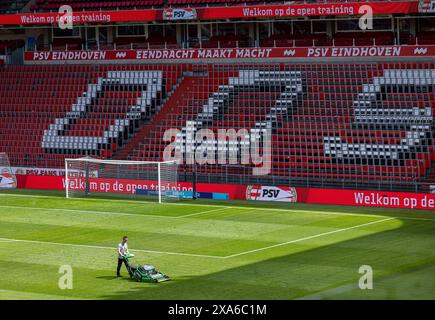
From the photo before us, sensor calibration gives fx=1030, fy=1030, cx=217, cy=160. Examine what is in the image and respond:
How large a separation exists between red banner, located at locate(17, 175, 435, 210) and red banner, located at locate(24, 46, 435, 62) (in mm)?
10443

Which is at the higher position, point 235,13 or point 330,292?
point 235,13

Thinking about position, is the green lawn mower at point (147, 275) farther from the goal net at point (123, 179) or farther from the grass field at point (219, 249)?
the goal net at point (123, 179)

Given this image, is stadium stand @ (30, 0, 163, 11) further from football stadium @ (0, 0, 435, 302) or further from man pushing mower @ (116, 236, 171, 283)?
man pushing mower @ (116, 236, 171, 283)

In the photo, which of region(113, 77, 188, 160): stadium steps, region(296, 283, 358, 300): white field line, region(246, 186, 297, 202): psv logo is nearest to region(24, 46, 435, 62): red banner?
region(113, 77, 188, 160): stadium steps

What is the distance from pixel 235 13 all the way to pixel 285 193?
13194 millimetres

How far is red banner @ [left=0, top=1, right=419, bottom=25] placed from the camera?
2141 inches

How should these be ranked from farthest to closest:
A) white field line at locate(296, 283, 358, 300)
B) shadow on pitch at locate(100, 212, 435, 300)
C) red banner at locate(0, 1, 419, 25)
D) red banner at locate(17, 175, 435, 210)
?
1. red banner at locate(0, 1, 419, 25)
2. red banner at locate(17, 175, 435, 210)
3. shadow on pitch at locate(100, 212, 435, 300)
4. white field line at locate(296, 283, 358, 300)

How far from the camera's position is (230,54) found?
60969 mm

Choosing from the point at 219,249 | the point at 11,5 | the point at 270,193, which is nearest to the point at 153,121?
the point at 270,193

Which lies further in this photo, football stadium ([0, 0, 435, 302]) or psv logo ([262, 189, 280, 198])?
psv logo ([262, 189, 280, 198])

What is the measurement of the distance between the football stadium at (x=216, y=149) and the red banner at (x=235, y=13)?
10 centimetres

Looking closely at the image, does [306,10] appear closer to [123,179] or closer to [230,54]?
[230,54]

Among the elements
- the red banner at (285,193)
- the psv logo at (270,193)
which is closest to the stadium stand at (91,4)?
the red banner at (285,193)
